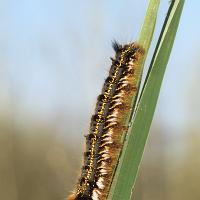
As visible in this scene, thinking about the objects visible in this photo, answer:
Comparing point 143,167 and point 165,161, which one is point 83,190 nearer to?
point 143,167

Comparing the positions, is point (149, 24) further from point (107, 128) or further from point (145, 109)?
point (107, 128)

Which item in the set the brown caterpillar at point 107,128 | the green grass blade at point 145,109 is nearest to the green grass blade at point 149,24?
the green grass blade at point 145,109

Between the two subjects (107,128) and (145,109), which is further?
(107,128)

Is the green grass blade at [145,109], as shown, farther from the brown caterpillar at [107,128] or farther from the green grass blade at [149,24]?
the brown caterpillar at [107,128]

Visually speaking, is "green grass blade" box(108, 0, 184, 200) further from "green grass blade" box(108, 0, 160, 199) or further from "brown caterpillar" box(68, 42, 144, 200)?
"brown caterpillar" box(68, 42, 144, 200)

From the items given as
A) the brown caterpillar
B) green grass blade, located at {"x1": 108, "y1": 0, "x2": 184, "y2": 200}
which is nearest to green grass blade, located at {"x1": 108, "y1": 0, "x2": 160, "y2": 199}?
green grass blade, located at {"x1": 108, "y1": 0, "x2": 184, "y2": 200}

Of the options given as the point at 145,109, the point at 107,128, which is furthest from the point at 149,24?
the point at 107,128
